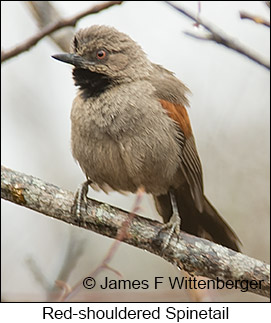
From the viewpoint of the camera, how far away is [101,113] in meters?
4.36

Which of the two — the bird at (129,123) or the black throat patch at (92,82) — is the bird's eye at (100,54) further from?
the black throat patch at (92,82)

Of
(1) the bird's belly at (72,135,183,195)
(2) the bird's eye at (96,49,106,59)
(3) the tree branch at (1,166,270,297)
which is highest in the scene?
(2) the bird's eye at (96,49,106,59)

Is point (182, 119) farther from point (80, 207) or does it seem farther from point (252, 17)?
point (252, 17)

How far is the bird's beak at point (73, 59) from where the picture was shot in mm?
4419

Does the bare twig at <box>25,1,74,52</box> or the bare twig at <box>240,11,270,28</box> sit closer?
the bare twig at <box>240,11,270,28</box>

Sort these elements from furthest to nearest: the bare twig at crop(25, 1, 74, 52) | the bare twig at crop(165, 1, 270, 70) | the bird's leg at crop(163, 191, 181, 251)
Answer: the bare twig at crop(25, 1, 74, 52) < the bird's leg at crop(163, 191, 181, 251) < the bare twig at crop(165, 1, 270, 70)

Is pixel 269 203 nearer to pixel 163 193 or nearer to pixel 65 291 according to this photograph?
pixel 163 193

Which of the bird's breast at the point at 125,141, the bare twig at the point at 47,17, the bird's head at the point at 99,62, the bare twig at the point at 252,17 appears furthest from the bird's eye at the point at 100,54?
the bare twig at the point at 252,17

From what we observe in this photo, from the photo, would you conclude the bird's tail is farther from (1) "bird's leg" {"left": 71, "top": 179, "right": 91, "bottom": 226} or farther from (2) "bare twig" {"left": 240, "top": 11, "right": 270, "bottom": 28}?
(2) "bare twig" {"left": 240, "top": 11, "right": 270, "bottom": 28}

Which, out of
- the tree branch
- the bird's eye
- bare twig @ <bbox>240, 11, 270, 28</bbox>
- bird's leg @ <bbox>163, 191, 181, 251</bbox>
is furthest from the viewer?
the bird's eye

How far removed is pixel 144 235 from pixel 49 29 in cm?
146

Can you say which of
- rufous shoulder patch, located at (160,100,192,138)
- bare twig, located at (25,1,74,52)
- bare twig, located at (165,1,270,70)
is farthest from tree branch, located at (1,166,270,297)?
bare twig, located at (25,1,74,52)

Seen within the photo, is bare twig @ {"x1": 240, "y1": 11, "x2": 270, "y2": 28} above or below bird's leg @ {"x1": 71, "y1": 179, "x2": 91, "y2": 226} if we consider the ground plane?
above

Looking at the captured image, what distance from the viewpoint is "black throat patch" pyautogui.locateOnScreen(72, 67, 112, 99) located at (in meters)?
4.51
